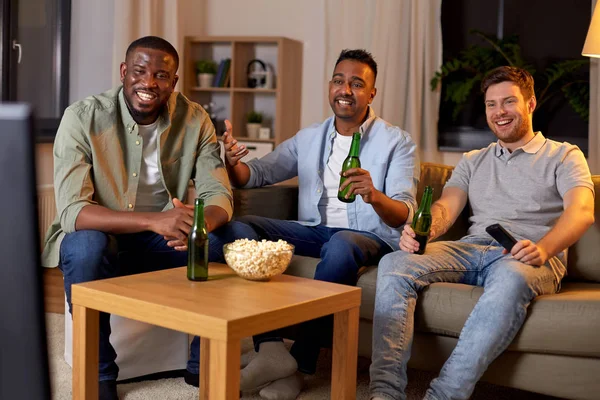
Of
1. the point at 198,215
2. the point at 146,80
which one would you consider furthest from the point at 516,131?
the point at 146,80

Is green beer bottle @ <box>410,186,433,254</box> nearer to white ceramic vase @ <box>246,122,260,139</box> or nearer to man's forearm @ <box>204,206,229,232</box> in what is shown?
man's forearm @ <box>204,206,229,232</box>

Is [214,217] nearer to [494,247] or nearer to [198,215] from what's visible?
[198,215]

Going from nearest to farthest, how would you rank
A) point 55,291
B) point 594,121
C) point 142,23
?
point 55,291 < point 594,121 < point 142,23

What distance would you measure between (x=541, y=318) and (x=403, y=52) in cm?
323

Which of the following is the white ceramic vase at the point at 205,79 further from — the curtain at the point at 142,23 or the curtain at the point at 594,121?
the curtain at the point at 594,121

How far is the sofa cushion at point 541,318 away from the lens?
2195mm

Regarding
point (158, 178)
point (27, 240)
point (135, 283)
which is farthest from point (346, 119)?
point (27, 240)

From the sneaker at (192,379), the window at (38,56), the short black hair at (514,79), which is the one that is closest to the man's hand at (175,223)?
the sneaker at (192,379)

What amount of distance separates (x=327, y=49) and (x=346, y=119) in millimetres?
2473

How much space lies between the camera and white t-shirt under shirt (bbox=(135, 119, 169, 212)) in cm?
276

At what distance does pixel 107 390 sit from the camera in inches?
95.0

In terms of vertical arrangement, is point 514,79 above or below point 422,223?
above

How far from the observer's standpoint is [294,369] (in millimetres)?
2521

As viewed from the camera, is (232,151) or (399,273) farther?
(232,151)
